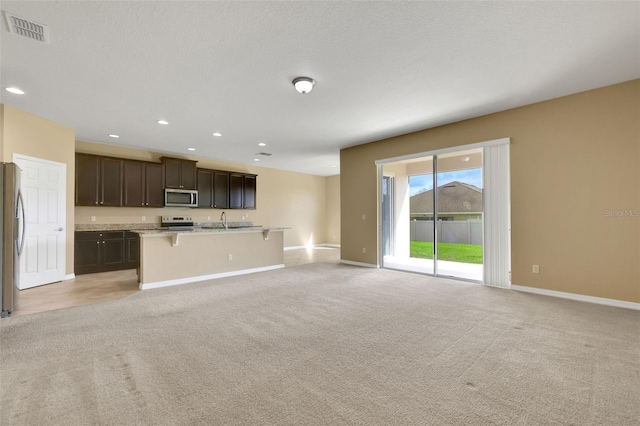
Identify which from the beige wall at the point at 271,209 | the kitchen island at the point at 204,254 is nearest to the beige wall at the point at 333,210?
the beige wall at the point at 271,209

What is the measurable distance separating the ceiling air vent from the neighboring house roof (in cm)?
589

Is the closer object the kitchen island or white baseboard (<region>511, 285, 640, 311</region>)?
white baseboard (<region>511, 285, 640, 311</region>)

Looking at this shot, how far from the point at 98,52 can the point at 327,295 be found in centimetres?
391

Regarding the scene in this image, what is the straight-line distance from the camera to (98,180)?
6.07 meters

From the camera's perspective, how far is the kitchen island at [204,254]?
15.3 ft

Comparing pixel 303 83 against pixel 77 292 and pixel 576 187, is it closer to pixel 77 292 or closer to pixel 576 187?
pixel 576 187

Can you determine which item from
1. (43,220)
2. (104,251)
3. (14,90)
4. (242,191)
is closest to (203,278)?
(104,251)

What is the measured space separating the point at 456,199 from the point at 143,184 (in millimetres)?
7252

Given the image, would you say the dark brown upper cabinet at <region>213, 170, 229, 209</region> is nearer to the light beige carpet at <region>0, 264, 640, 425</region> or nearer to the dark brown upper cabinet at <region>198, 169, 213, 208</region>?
the dark brown upper cabinet at <region>198, 169, 213, 208</region>

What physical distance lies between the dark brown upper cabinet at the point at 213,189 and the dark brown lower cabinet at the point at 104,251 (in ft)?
6.50

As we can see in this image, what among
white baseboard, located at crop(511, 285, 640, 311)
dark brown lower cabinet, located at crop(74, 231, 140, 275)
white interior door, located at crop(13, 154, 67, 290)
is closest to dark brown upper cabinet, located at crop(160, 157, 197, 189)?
dark brown lower cabinet, located at crop(74, 231, 140, 275)

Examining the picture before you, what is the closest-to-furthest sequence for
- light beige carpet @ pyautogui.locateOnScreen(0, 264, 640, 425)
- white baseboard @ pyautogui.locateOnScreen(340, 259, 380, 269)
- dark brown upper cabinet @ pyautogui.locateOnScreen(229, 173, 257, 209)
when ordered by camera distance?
light beige carpet @ pyautogui.locateOnScreen(0, 264, 640, 425) → white baseboard @ pyautogui.locateOnScreen(340, 259, 380, 269) → dark brown upper cabinet @ pyautogui.locateOnScreen(229, 173, 257, 209)

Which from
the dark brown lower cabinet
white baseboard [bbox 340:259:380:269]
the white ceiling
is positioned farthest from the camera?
white baseboard [bbox 340:259:380:269]

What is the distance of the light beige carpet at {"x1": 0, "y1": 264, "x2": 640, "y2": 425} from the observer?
1.66m
